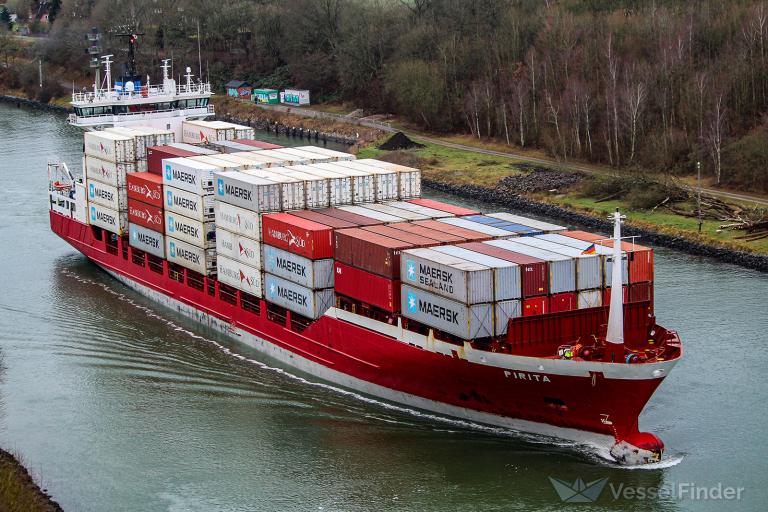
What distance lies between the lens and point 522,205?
66.7 m

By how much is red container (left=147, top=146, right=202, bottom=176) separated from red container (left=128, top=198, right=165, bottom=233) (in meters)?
1.71

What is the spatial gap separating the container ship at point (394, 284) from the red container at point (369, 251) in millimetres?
56

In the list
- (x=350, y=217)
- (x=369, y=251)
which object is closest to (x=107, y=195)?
(x=350, y=217)

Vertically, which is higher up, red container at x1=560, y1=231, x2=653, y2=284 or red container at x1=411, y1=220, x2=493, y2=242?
red container at x1=411, y1=220, x2=493, y2=242

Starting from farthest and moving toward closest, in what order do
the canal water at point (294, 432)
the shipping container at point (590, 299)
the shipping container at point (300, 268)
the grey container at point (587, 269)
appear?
1. the shipping container at point (300, 268)
2. the shipping container at point (590, 299)
3. the grey container at point (587, 269)
4. the canal water at point (294, 432)

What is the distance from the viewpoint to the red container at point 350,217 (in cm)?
4084

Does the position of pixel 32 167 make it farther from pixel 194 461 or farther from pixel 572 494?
pixel 572 494

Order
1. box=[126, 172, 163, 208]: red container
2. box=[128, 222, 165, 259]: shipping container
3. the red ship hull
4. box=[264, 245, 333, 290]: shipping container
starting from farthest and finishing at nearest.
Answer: box=[128, 222, 165, 259]: shipping container → box=[126, 172, 163, 208]: red container → box=[264, 245, 333, 290]: shipping container → the red ship hull

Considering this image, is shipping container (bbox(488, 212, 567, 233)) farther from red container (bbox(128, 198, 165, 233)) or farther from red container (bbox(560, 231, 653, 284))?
red container (bbox(128, 198, 165, 233))

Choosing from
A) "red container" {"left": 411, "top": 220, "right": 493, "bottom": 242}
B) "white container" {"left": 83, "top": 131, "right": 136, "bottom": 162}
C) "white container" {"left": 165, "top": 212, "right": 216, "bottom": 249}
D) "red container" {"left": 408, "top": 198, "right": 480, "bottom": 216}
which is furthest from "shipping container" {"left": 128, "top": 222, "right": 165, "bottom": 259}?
"red container" {"left": 411, "top": 220, "right": 493, "bottom": 242}

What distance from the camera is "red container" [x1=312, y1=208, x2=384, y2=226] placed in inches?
1608

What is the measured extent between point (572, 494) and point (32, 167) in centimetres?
5683

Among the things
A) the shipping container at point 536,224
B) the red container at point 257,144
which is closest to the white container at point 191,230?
the red container at point 257,144

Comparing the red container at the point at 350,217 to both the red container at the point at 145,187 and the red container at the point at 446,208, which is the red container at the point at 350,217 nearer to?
the red container at the point at 446,208
